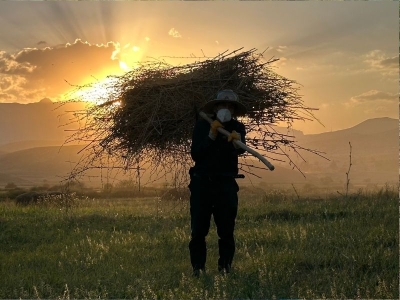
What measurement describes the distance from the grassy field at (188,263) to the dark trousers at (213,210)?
25 centimetres

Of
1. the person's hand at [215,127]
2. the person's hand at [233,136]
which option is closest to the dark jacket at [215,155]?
the person's hand at [215,127]

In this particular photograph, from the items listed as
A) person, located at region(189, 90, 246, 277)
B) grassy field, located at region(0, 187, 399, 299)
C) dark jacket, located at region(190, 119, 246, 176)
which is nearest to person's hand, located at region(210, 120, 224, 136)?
person, located at region(189, 90, 246, 277)

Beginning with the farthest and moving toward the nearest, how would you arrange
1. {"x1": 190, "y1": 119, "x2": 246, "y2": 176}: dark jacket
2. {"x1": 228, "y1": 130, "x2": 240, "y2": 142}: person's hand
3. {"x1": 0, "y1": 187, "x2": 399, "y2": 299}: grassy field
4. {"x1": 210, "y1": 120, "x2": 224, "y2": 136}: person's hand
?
{"x1": 190, "y1": 119, "x2": 246, "y2": 176}: dark jacket, {"x1": 210, "y1": 120, "x2": 224, "y2": 136}: person's hand, {"x1": 228, "y1": 130, "x2": 240, "y2": 142}: person's hand, {"x1": 0, "y1": 187, "x2": 399, "y2": 299}: grassy field

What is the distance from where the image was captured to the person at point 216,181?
579 centimetres

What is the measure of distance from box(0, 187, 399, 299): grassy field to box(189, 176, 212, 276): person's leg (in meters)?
0.21

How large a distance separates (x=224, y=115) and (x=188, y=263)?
2.20 m

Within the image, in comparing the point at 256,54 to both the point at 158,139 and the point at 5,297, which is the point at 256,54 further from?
the point at 5,297

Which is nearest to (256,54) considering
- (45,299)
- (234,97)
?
(234,97)

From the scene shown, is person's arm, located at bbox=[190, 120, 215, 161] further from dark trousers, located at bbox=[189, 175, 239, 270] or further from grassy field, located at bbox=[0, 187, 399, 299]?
grassy field, located at bbox=[0, 187, 399, 299]

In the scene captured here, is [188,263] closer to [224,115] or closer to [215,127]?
[215,127]

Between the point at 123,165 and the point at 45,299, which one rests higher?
the point at 123,165

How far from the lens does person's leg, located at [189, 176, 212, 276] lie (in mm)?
5836

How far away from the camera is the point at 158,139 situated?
7258 millimetres

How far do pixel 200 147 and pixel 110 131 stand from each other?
7.83 feet
